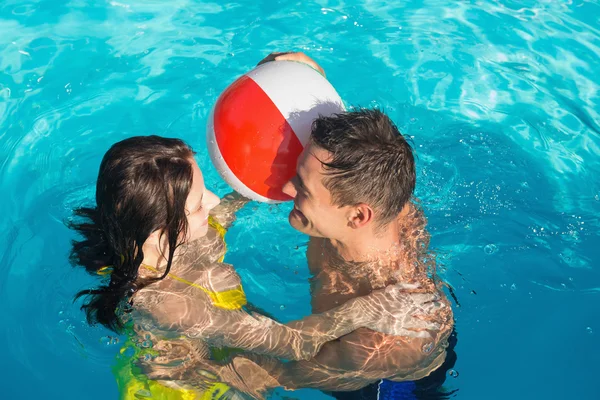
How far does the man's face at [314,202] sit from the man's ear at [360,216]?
0.08 ft

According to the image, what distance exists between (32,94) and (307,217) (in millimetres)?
4262

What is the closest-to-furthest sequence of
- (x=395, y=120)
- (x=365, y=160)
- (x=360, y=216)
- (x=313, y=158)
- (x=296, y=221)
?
(x=313, y=158)
(x=365, y=160)
(x=360, y=216)
(x=296, y=221)
(x=395, y=120)

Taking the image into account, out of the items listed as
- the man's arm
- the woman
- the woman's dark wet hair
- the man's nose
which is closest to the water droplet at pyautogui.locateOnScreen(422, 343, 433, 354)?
the man's arm

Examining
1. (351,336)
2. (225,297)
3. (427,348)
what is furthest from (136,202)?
(427,348)

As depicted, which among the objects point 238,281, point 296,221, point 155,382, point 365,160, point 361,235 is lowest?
point 155,382

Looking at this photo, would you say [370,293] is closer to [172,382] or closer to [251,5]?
[172,382]

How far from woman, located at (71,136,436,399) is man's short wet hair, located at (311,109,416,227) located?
2.36 ft

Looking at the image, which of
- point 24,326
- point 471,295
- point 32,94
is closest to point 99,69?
point 32,94

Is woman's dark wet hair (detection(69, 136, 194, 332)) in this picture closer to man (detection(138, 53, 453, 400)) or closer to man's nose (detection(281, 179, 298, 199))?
man's nose (detection(281, 179, 298, 199))

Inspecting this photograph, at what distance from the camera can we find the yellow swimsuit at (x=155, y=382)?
12.9ft

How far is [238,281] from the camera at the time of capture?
4207 mm

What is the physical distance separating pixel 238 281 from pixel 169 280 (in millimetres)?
633

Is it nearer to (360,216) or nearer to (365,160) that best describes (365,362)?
(360,216)

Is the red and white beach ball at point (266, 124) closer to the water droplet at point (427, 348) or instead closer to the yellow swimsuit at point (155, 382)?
the yellow swimsuit at point (155, 382)
